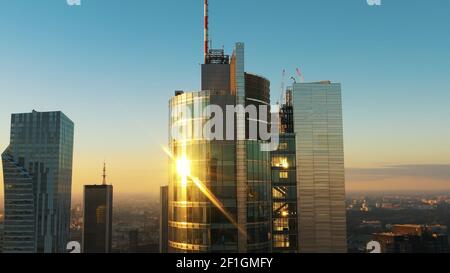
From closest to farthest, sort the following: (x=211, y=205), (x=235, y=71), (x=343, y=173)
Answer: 1. (x=211, y=205)
2. (x=235, y=71)
3. (x=343, y=173)

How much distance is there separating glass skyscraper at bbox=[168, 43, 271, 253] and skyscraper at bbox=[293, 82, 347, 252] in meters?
75.0

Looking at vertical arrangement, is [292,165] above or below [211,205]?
above

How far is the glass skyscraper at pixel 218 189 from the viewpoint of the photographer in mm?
64812

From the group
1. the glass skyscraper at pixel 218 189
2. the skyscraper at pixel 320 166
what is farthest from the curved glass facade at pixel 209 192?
the skyscraper at pixel 320 166

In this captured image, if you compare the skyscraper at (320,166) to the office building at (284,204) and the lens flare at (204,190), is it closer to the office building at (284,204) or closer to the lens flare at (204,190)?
the office building at (284,204)

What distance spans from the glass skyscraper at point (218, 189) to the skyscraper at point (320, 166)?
7500 centimetres

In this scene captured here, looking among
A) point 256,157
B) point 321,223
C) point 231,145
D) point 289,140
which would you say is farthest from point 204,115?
point 321,223

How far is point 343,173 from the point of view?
15212cm

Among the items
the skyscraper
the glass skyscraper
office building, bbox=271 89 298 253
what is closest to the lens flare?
the glass skyscraper

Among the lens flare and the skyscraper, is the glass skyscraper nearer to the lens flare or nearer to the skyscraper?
the lens flare

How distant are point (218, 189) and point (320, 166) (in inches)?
3598
